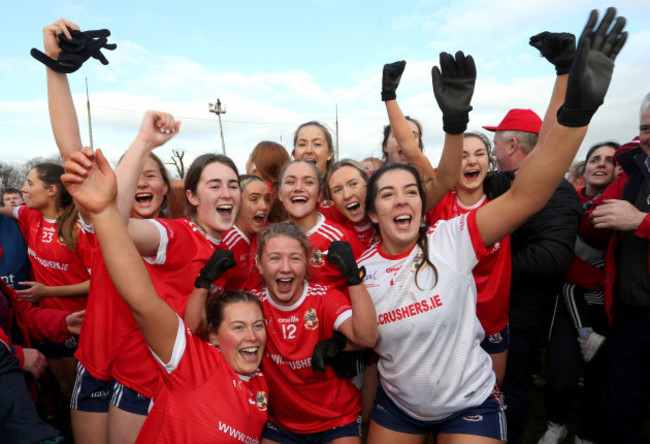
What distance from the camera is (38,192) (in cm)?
393

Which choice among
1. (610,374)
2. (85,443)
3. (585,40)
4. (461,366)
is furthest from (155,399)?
(610,374)

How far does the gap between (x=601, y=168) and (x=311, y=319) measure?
13.2 ft

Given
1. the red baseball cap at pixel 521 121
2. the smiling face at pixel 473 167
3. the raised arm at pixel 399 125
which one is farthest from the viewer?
the red baseball cap at pixel 521 121

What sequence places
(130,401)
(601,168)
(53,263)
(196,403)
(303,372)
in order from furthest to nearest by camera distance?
(601,168), (53,263), (303,372), (130,401), (196,403)

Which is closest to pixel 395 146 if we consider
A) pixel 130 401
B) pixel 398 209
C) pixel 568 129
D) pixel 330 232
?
pixel 330 232

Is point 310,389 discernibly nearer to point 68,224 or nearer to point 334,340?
point 334,340

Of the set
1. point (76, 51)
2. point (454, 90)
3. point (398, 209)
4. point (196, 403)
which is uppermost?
point (76, 51)

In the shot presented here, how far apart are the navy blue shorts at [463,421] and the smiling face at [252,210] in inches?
76.9

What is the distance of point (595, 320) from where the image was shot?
346cm

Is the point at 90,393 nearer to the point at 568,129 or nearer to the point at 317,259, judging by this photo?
the point at 317,259

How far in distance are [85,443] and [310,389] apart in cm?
146

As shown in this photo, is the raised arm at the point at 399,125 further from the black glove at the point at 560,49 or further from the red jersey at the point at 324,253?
the black glove at the point at 560,49

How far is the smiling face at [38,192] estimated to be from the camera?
12.8 ft

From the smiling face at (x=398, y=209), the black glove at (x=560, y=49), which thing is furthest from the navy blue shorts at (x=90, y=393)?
the black glove at (x=560, y=49)
